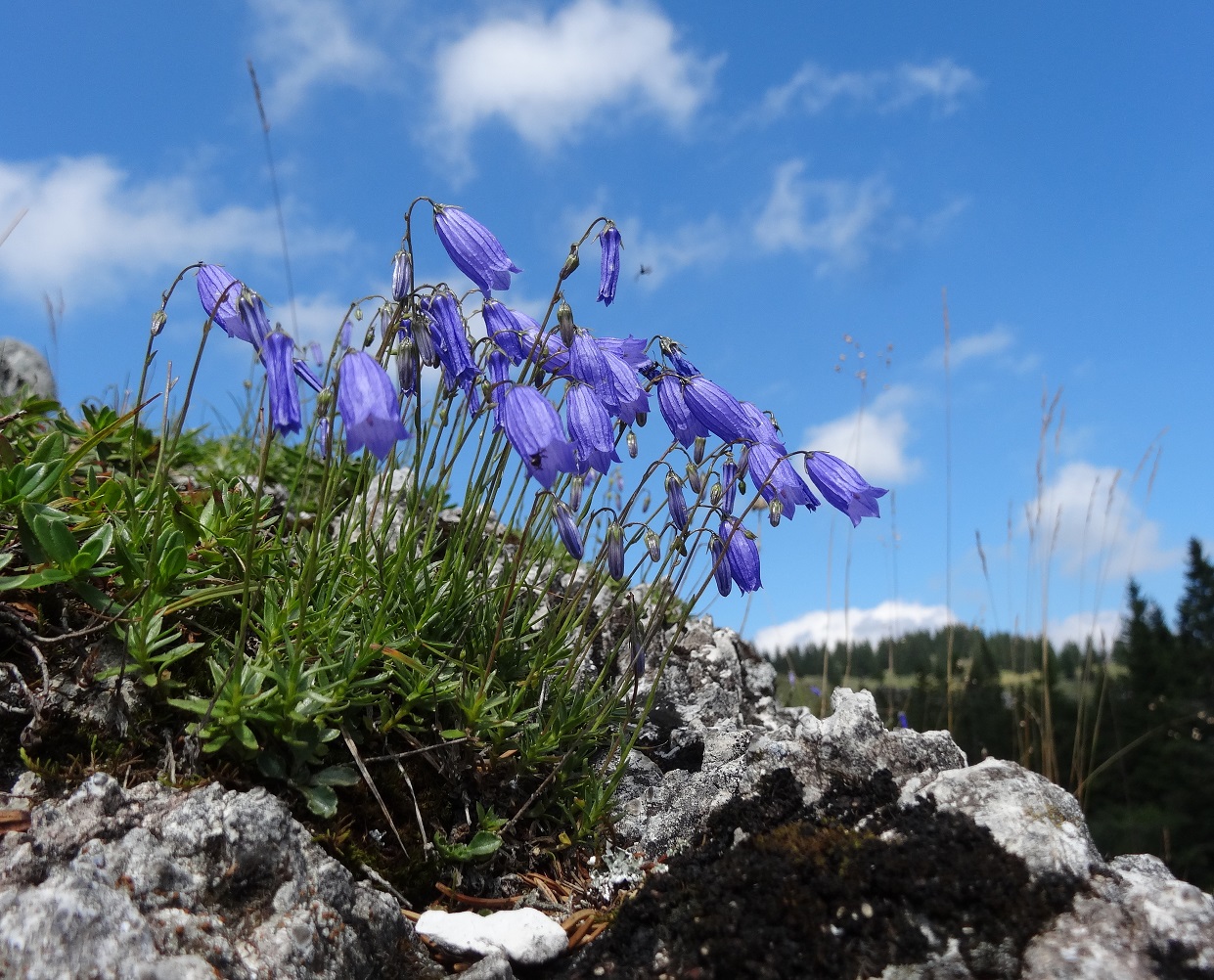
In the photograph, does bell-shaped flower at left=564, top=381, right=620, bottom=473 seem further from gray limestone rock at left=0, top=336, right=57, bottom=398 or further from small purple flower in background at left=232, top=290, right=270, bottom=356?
gray limestone rock at left=0, top=336, right=57, bottom=398

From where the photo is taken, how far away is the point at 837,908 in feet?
9.00

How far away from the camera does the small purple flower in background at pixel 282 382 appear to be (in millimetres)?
3146

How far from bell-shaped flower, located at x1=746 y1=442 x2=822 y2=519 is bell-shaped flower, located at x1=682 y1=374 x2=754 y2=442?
0.10 meters

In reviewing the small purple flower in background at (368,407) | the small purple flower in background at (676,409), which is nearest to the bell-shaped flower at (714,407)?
the small purple flower in background at (676,409)

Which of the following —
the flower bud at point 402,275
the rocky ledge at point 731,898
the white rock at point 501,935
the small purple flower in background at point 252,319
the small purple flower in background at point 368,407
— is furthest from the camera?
the flower bud at point 402,275

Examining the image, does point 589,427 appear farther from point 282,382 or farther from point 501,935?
point 501,935

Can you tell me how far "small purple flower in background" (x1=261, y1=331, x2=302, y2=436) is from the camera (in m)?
3.15

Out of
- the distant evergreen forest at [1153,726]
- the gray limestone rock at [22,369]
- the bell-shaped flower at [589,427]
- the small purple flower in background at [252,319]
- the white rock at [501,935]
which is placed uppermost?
the distant evergreen forest at [1153,726]

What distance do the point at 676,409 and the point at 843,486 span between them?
2.57 feet

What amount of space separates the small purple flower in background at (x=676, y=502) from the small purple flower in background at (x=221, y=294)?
5.82ft

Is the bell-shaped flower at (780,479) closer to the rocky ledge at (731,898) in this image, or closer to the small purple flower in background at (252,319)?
the rocky ledge at (731,898)

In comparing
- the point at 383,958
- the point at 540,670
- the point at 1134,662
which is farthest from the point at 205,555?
the point at 1134,662

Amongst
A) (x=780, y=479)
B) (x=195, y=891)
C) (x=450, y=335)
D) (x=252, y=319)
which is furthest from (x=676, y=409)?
(x=195, y=891)

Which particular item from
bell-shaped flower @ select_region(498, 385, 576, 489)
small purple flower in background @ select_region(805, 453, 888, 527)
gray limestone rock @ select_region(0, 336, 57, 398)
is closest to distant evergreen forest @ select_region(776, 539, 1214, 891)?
gray limestone rock @ select_region(0, 336, 57, 398)
